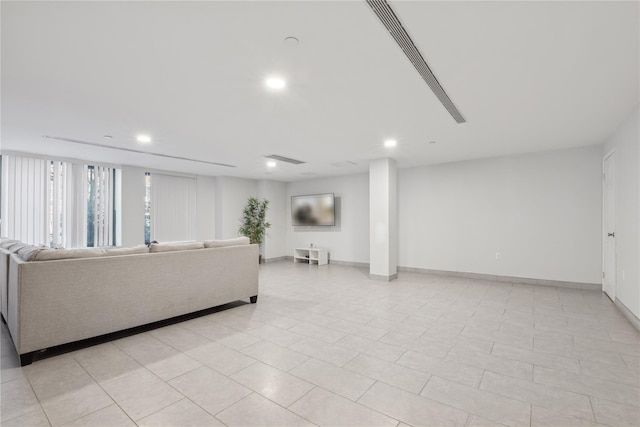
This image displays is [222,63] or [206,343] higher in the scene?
[222,63]

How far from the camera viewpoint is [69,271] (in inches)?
110

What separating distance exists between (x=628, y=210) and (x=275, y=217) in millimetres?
7553

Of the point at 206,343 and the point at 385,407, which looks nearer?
the point at 385,407

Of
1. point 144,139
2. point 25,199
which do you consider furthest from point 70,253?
point 25,199

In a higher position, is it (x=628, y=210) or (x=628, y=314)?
(x=628, y=210)

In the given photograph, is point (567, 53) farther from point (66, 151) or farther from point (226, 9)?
point (66, 151)

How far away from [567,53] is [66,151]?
23.5 feet

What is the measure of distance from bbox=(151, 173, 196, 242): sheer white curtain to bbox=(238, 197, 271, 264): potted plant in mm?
1382

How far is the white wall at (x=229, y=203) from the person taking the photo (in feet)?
27.1

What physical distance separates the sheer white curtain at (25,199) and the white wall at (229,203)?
3563 mm

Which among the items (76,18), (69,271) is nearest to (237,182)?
(69,271)

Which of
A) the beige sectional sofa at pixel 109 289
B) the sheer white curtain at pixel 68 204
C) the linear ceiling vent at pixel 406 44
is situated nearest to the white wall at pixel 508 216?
the linear ceiling vent at pixel 406 44

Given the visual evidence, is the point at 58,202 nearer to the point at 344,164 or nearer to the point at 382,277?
the point at 344,164

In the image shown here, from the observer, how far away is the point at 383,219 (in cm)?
609
